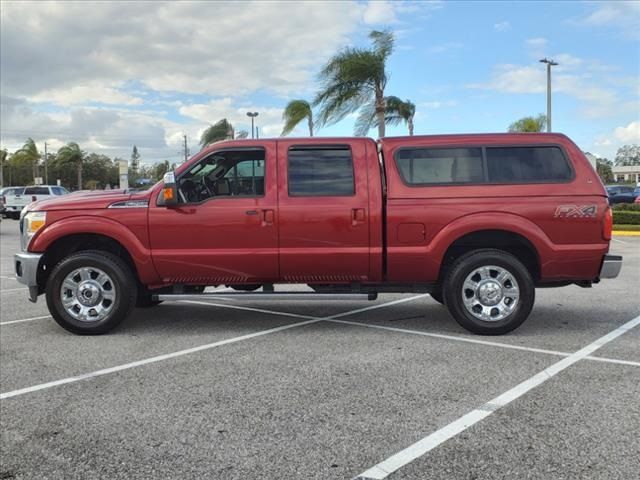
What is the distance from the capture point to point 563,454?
10.5 feet

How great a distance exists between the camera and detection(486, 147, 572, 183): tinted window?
581cm

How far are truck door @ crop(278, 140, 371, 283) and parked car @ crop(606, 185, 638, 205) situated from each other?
33.1m

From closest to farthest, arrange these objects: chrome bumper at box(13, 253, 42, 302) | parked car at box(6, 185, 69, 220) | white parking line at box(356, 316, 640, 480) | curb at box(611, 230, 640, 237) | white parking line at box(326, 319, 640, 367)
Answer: white parking line at box(356, 316, 640, 480) → white parking line at box(326, 319, 640, 367) → chrome bumper at box(13, 253, 42, 302) → curb at box(611, 230, 640, 237) → parked car at box(6, 185, 69, 220)

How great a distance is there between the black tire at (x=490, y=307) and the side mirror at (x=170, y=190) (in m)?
2.85

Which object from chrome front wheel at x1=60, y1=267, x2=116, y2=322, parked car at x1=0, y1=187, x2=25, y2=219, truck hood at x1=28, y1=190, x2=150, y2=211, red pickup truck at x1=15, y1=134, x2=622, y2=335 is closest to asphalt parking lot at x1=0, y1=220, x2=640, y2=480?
chrome front wheel at x1=60, y1=267, x2=116, y2=322

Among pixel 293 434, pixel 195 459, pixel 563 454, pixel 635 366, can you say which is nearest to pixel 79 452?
pixel 195 459

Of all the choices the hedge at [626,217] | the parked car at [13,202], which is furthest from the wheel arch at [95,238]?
the parked car at [13,202]

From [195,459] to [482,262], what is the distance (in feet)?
11.8

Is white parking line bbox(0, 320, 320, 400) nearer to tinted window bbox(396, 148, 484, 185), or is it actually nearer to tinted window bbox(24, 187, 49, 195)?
Result: tinted window bbox(396, 148, 484, 185)

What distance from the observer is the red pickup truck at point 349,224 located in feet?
18.9

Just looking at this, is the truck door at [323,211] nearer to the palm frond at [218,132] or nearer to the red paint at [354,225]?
the red paint at [354,225]

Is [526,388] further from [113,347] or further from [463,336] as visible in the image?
[113,347]

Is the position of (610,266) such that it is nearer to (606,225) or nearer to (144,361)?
(606,225)

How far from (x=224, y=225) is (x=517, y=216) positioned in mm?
2886
